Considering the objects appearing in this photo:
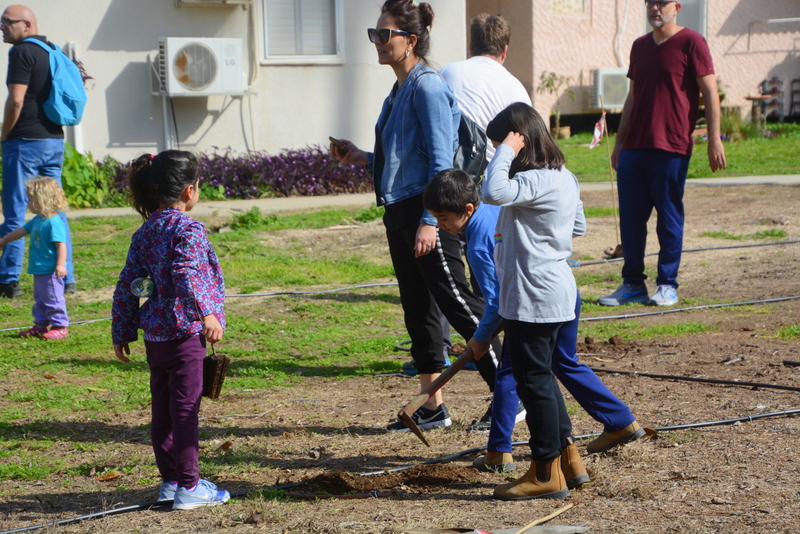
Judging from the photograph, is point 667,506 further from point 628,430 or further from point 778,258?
point 778,258

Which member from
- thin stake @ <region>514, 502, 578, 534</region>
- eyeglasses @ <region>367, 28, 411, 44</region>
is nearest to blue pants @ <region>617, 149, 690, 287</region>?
eyeglasses @ <region>367, 28, 411, 44</region>

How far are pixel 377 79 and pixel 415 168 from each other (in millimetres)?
10117

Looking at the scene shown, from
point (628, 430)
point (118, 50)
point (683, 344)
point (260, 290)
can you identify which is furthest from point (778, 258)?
point (118, 50)

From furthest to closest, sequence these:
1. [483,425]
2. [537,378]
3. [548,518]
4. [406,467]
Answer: [483,425] → [406,467] → [537,378] → [548,518]

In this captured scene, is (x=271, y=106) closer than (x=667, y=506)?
No

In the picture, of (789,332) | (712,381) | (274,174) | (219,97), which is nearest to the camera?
(712,381)

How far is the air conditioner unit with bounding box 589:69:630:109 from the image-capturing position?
1941 centimetres

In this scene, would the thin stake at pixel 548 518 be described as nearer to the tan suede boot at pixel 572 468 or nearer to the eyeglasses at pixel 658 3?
the tan suede boot at pixel 572 468

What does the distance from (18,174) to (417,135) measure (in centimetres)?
437

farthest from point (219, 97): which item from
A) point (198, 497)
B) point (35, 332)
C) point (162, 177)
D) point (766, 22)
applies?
point (766, 22)

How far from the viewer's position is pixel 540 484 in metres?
3.34

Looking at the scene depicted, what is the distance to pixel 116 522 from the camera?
3.32m

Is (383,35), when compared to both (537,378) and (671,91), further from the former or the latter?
(671,91)

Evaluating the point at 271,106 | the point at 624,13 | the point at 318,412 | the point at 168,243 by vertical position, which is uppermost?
the point at 624,13
